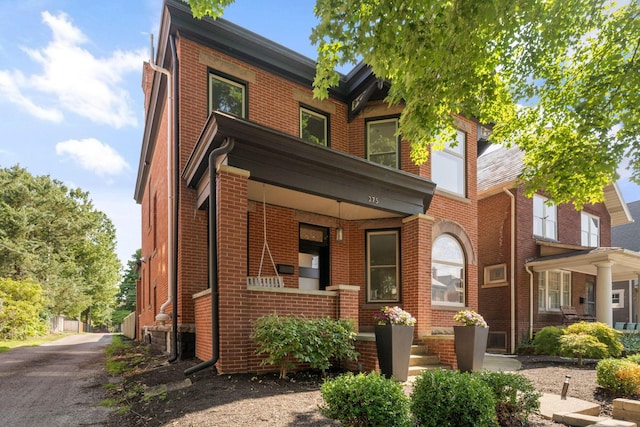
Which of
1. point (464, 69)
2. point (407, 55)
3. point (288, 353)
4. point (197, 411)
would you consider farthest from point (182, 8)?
point (197, 411)

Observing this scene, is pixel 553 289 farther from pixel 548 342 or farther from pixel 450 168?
pixel 450 168

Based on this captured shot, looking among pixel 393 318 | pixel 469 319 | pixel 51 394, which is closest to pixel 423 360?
pixel 469 319

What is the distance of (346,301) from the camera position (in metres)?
7.79

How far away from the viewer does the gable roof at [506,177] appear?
52.4ft

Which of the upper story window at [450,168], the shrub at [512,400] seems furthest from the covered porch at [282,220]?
the shrub at [512,400]

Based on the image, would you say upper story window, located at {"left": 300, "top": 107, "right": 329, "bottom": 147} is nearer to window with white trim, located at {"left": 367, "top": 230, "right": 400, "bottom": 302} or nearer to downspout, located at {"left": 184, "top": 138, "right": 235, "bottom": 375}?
window with white trim, located at {"left": 367, "top": 230, "right": 400, "bottom": 302}

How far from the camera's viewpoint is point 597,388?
6902mm

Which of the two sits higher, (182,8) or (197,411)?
(182,8)

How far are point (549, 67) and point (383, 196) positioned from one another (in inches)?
167

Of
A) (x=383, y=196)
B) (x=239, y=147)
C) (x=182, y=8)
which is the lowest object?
(x=383, y=196)

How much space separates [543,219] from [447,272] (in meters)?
7.99

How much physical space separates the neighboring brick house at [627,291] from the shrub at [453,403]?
2100 cm

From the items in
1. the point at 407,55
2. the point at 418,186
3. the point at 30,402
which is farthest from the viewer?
the point at 418,186

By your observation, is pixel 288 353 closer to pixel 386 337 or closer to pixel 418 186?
pixel 386 337
